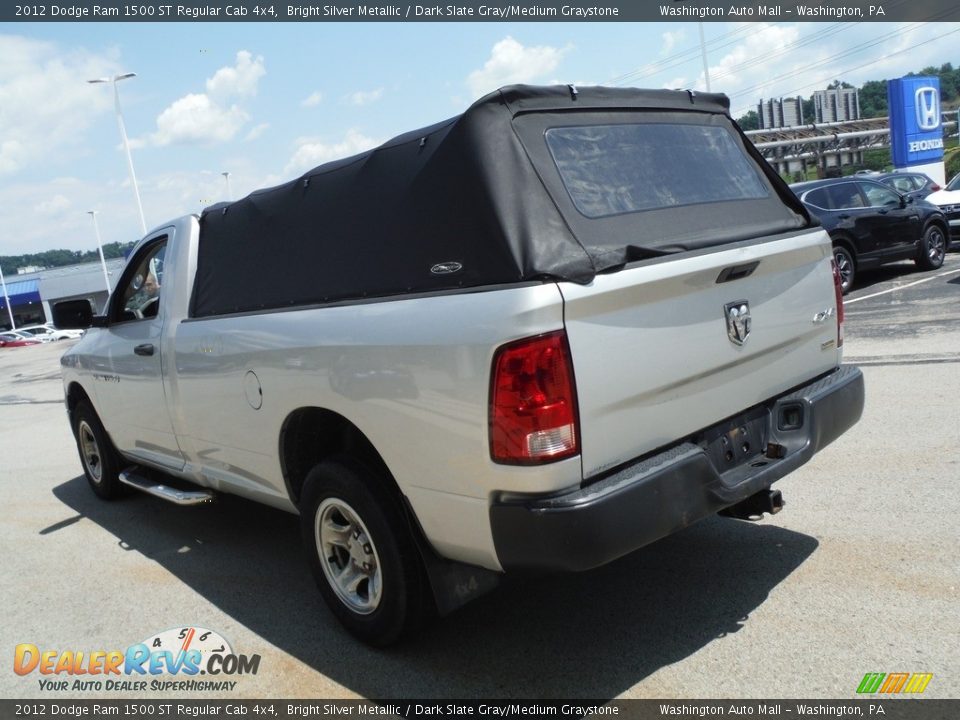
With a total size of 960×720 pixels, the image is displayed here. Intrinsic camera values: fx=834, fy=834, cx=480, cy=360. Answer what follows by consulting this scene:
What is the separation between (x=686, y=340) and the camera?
3146 millimetres

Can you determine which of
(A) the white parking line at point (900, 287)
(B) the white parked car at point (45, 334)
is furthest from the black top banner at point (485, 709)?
(B) the white parked car at point (45, 334)

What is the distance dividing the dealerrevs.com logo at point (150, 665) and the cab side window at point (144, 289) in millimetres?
2046

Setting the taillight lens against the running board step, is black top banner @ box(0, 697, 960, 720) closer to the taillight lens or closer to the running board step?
the taillight lens

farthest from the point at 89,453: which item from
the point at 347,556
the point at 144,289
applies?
the point at 347,556

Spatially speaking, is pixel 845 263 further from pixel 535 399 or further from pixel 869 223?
pixel 535 399

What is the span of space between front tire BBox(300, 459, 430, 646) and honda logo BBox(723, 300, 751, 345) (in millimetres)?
1517

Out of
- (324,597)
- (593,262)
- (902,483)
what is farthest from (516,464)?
(902,483)

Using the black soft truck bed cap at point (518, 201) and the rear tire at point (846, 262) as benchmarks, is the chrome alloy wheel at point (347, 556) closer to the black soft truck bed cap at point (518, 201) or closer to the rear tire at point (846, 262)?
the black soft truck bed cap at point (518, 201)

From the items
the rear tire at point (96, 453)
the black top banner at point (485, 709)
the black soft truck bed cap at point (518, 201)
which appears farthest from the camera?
the rear tire at point (96, 453)

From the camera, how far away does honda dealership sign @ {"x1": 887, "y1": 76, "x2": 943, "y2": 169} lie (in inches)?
1068

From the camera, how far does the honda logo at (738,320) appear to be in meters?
3.33

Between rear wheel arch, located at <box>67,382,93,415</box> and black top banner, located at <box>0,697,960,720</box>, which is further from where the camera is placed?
rear wheel arch, located at <box>67,382,93,415</box>

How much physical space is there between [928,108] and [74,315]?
29340 millimetres

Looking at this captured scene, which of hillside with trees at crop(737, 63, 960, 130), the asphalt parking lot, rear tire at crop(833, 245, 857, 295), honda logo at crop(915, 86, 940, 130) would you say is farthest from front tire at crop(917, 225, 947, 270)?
hillside with trees at crop(737, 63, 960, 130)
